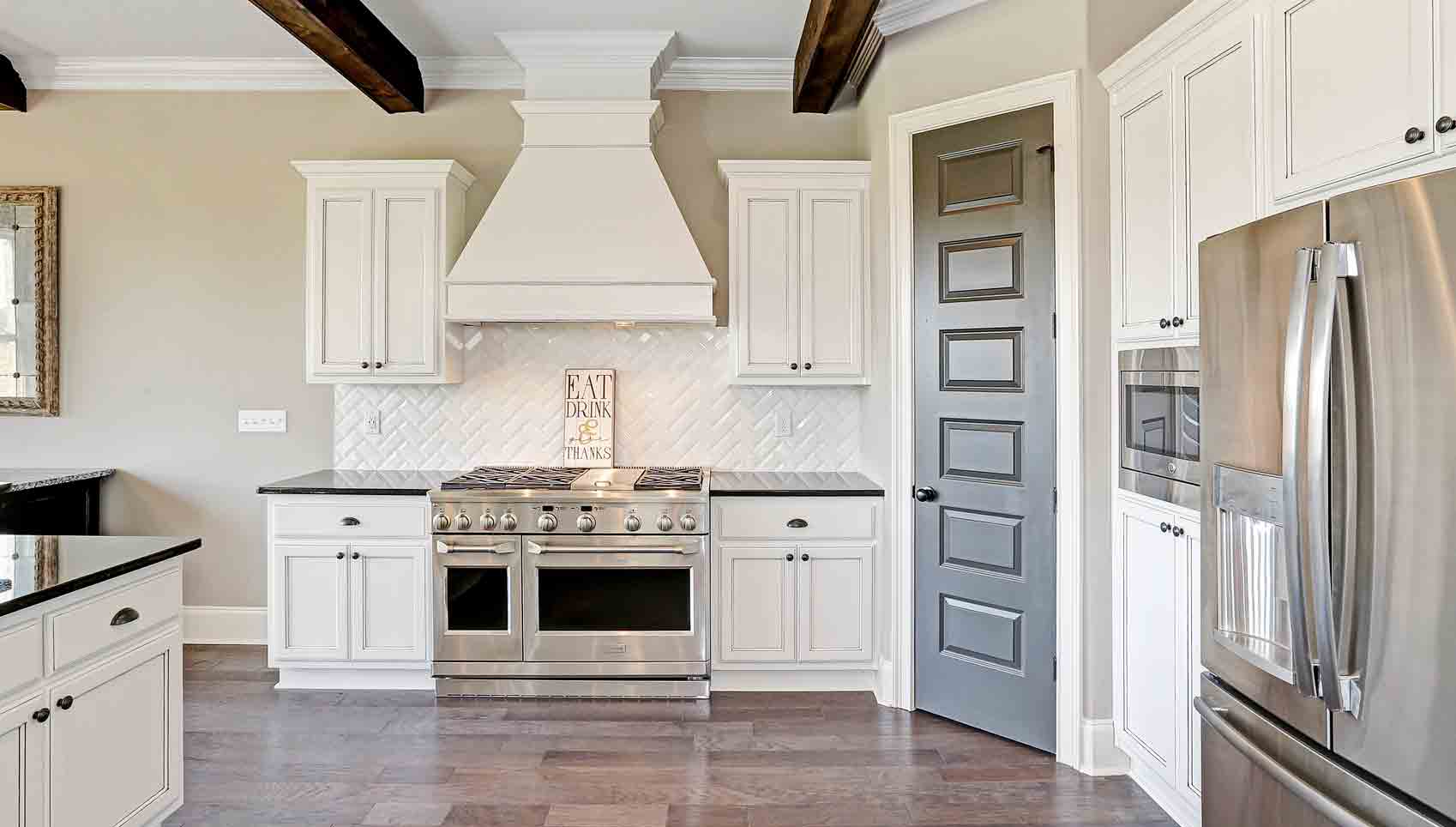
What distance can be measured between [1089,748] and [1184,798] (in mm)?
491

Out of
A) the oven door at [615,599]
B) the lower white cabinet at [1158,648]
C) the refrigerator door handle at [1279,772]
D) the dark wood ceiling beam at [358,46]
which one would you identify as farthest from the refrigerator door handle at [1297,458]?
the dark wood ceiling beam at [358,46]

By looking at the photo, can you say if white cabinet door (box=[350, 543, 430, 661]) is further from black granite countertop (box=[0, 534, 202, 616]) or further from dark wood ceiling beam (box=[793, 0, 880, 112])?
dark wood ceiling beam (box=[793, 0, 880, 112])

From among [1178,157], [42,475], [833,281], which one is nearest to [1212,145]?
[1178,157]

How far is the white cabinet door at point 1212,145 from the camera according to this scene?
1.97m

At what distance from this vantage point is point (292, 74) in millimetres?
3920

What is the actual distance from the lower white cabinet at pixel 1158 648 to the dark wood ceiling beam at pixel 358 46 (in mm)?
3379

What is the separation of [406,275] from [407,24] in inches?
43.5

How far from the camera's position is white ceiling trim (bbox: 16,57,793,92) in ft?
12.7

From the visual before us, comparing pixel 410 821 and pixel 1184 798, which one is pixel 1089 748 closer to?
pixel 1184 798

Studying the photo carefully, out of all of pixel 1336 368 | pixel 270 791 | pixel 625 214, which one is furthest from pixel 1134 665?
pixel 270 791

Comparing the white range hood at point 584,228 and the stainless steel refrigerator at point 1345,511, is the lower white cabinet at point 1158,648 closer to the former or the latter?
the stainless steel refrigerator at point 1345,511

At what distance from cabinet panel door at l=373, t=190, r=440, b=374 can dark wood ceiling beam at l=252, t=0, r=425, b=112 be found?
19.9 inches

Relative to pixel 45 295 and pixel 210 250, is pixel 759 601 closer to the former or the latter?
pixel 210 250

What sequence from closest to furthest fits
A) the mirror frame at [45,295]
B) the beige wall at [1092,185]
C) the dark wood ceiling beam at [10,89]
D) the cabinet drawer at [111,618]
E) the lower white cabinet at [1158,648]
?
the cabinet drawer at [111,618] < the lower white cabinet at [1158,648] < the beige wall at [1092,185] < the dark wood ceiling beam at [10,89] < the mirror frame at [45,295]
